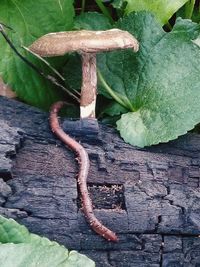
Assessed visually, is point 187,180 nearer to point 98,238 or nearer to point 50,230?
point 98,238

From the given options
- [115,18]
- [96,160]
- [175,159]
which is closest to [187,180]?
[175,159]

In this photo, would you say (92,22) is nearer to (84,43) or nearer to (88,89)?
(88,89)

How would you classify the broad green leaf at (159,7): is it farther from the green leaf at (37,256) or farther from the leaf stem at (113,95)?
the green leaf at (37,256)

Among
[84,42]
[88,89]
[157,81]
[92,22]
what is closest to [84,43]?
[84,42]

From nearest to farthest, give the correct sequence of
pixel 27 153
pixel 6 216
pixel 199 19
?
pixel 6 216 < pixel 27 153 < pixel 199 19

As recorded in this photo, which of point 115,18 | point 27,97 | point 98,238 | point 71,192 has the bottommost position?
point 98,238

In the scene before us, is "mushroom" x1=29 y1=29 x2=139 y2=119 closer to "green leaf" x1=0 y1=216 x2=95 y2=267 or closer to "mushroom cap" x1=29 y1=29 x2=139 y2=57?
"mushroom cap" x1=29 y1=29 x2=139 y2=57

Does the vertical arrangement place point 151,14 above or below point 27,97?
above
